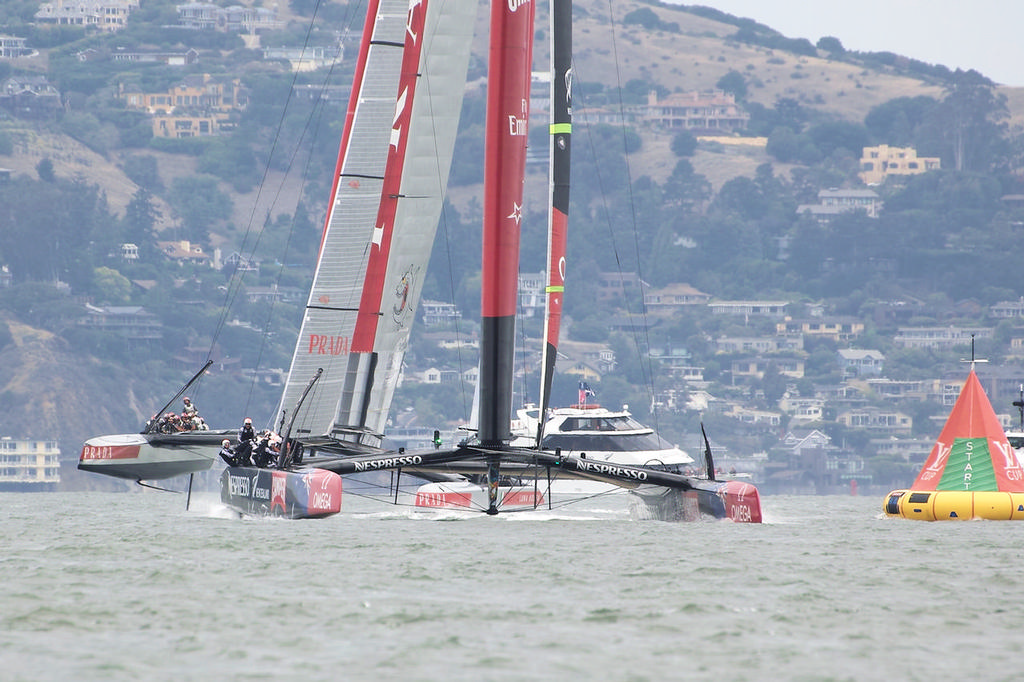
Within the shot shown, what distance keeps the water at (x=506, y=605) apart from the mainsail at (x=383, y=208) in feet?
13.3

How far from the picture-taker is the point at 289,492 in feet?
58.7

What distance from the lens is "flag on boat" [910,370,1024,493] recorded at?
Result: 21.0m

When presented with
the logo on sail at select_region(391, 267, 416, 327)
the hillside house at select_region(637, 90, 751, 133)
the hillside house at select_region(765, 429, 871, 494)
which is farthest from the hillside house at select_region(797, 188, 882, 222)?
the logo on sail at select_region(391, 267, 416, 327)

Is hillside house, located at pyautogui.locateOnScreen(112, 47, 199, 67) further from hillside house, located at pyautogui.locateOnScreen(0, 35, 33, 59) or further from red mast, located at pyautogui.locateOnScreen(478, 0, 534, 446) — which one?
red mast, located at pyautogui.locateOnScreen(478, 0, 534, 446)

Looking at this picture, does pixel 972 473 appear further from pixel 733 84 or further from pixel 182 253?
pixel 733 84

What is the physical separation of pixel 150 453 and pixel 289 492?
4.22 meters

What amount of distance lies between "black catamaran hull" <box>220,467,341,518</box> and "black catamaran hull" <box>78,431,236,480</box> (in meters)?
2.52

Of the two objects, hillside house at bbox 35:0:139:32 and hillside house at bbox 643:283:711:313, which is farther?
hillside house at bbox 35:0:139:32

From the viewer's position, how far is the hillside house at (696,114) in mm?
187875

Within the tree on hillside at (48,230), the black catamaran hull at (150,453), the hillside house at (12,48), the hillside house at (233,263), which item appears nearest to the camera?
the black catamaran hull at (150,453)

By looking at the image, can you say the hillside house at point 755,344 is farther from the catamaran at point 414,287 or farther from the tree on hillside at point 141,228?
the catamaran at point 414,287

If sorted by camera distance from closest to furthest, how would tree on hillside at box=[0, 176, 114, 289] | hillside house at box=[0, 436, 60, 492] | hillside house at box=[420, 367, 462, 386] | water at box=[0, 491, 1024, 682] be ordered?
water at box=[0, 491, 1024, 682] → hillside house at box=[0, 436, 60, 492] → hillside house at box=[420, 367, 462, 386] → tree on hillside at box=[0, 176, 114, 289]

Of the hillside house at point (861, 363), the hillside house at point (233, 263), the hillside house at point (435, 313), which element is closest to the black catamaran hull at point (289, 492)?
the hillside house at point (435, 313)

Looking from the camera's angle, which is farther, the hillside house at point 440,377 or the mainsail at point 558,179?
the hillside house at point 440,377
